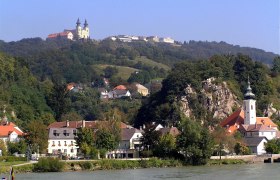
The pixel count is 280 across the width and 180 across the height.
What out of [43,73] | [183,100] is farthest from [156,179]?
[43,73]

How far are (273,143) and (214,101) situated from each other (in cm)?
1982

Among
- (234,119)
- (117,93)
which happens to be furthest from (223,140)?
(117,93)

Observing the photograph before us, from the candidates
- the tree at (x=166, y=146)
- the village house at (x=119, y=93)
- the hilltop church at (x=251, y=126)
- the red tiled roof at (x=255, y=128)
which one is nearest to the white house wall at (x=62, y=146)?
the tree at (x=166, y=146)

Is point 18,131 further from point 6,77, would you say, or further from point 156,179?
point 156,179

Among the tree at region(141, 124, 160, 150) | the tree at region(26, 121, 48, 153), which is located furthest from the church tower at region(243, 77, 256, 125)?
the tree at region(26, 121, 48, 153)

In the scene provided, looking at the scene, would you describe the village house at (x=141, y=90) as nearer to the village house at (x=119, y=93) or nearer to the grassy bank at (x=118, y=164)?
the village house at (x=119, y=93)

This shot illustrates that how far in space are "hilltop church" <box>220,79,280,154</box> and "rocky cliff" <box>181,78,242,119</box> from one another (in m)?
3.98

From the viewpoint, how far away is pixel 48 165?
58500 mm

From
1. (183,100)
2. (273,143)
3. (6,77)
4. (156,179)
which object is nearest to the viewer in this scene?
(156,179)

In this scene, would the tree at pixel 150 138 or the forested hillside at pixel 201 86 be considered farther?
the forested hillside at pixel 201 86

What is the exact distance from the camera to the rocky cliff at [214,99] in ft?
324

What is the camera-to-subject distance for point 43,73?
180 m

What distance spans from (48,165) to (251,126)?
36.7 meters

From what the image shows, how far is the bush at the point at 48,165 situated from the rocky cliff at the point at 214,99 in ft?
134
